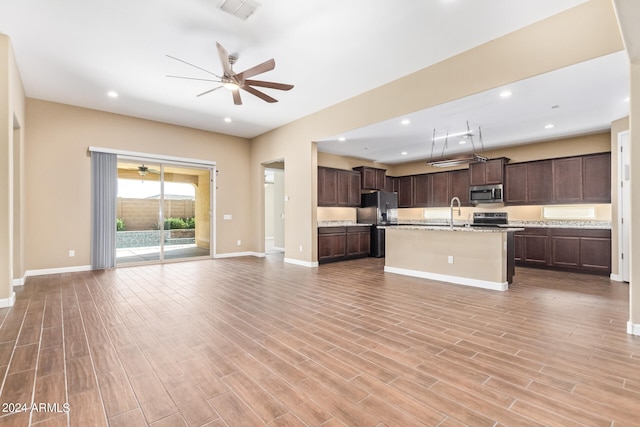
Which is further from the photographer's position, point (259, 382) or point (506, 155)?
point (506, 155)

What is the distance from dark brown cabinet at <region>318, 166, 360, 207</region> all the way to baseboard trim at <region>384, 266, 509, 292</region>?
2737mm

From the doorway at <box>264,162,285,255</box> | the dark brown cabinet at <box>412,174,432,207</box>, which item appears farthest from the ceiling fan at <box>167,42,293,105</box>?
the dark brown cabinet at <box>412,174,432,207</box>

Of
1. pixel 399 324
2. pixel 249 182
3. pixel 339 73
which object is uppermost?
pixel 339 73

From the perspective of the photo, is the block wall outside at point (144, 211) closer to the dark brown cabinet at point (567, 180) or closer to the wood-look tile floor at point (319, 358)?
the wood-look tile floor at point (319, 358)

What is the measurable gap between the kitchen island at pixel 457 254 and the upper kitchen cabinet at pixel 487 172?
2.69m

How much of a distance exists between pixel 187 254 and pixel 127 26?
5318 millimetres

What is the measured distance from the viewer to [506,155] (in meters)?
7.40

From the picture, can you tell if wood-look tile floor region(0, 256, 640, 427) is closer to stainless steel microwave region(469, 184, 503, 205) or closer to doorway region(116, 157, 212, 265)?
doorway region(116, 157, 212, 265)

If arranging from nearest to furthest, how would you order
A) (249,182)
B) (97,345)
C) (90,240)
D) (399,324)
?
(97,345) < (399,324) < (90,240) < (249,182)

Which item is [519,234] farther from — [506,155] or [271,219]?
[271,219]

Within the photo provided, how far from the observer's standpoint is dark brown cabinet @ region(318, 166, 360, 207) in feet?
25.4

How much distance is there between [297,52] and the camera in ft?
12.9

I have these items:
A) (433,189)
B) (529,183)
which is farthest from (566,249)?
(433,189)

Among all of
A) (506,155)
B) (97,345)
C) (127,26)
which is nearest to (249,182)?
(127,26)
